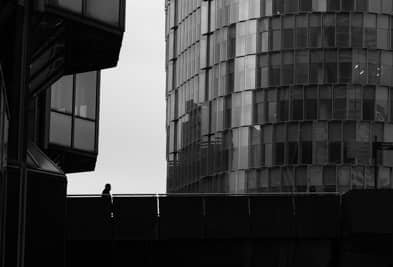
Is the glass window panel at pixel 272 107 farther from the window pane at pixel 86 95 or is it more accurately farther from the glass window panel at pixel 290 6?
the window pane at pixel 86 95

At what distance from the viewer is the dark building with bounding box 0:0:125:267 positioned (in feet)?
85.8

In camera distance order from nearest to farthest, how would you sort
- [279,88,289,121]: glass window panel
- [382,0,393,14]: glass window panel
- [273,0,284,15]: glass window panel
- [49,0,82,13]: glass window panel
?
[49,0,82,13]: glass window panel → [279,88,289,121]: glass window panel → [382,0,393,14]: glass window panel → [273,0,284,15]: glass window panel

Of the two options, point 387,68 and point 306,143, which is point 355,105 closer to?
point 387,68

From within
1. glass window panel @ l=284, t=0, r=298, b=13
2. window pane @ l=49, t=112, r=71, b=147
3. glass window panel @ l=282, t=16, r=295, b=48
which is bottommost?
window pane @ l=49, t=112, r=71, b=147

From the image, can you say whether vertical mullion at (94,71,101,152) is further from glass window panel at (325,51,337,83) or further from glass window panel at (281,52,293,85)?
glass window panel at (325,51,337,83)

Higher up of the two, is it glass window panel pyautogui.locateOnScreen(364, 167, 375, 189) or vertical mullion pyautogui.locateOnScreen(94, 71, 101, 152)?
glass window panel pyautogui.locateOnScreen(364, 167, 375, 189)

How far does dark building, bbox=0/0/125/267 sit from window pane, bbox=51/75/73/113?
17.2 feet

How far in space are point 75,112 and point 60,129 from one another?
1.84 metres

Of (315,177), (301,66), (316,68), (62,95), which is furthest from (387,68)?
(62,95)

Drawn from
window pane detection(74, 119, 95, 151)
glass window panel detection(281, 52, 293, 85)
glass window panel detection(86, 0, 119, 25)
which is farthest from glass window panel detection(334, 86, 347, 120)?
glass window panel detection(86, 0, 119, 25)

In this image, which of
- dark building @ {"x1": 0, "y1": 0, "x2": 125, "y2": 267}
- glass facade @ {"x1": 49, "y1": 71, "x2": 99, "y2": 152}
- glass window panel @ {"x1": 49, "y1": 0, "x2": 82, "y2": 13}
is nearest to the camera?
dark building @ {"x1": 0, "y1": 0, "x2": 125, "y2": 267}

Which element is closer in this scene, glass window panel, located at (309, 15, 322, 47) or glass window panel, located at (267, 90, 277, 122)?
glass window panel, located at (309, 15, 322, 47)

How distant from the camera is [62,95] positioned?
132ft

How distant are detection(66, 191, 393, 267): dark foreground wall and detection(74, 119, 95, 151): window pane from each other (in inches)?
65.8
